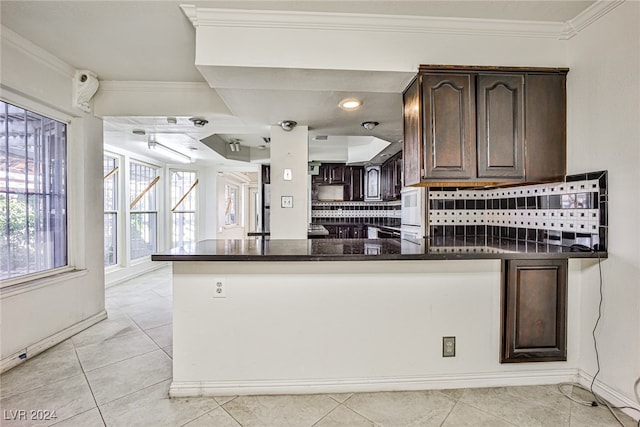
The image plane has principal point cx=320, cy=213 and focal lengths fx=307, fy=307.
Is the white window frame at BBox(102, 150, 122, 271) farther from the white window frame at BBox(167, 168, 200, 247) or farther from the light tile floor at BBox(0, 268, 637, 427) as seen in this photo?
the light tile floor at BBox(0, 268, 637, 427)

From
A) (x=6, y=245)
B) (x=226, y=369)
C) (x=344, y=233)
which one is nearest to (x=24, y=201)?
(x=6, y=245)

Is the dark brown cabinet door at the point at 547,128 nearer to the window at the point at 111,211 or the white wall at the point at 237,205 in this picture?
the window at the point at 111,211

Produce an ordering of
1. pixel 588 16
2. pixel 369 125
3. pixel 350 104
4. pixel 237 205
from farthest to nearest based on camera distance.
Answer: pixel 237 205
pixel 369 125
pixel 350 104
pixel 588 16

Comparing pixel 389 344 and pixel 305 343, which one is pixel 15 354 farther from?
pixel 389 344

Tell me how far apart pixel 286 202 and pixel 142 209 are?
12.0 ft

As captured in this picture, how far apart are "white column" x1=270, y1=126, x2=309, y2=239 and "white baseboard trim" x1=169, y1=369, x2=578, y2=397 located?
5.57 ft

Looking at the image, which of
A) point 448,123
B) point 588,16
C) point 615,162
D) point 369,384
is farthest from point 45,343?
point 588,16

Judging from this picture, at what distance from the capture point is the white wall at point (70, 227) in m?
2.27

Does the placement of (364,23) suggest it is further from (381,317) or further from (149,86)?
(149,86)

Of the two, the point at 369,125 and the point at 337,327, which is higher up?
the point at 369,125

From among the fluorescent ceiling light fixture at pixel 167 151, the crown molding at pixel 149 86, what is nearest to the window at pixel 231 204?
the fluorescent ceiling light fixture at pixel 167 151

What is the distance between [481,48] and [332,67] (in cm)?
103

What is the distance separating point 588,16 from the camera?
193 cm

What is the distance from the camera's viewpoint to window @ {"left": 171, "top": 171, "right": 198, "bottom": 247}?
20.9 ft
